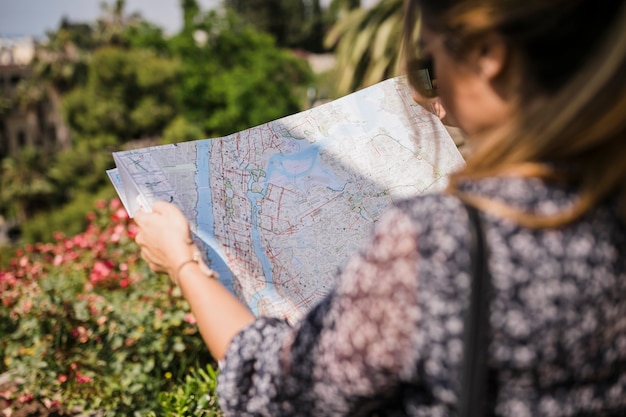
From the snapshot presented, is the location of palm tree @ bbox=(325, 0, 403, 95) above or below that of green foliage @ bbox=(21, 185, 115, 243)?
above

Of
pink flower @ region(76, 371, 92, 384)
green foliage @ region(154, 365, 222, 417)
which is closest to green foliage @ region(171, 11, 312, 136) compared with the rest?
pink flower @ region(76, 371, 92, 384)

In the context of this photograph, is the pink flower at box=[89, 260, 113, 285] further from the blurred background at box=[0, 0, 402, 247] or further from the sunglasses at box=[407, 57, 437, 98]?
the blurred background at box=[0, 0, 402, 247]

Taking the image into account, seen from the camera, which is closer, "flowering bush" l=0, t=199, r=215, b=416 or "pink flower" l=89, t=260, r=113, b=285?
"flowering bush" l=0, t=199, r=215, b=416

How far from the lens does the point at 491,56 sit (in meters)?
0.89

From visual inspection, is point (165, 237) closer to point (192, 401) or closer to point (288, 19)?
point (192, 401)

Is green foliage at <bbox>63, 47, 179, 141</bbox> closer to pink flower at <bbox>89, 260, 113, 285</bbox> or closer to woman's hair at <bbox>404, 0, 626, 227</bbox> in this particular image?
pink flower at <bbox>89, 260, 113, 285</bbox>

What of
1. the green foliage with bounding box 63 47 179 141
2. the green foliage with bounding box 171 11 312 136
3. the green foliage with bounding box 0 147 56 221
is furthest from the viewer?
the green foliage with bounding box 0 147 56 221

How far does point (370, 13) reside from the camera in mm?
12812

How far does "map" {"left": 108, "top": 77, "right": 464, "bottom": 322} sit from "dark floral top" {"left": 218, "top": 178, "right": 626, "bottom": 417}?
47 centimetres

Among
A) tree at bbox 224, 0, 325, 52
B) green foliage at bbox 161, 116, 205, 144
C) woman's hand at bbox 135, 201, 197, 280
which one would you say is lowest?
woman's hand at bbox 135, 201, 197, 280

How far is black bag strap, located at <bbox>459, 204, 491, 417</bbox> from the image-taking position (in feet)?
2.71

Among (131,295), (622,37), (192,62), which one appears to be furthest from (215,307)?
(192,62)

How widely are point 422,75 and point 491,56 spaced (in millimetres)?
212

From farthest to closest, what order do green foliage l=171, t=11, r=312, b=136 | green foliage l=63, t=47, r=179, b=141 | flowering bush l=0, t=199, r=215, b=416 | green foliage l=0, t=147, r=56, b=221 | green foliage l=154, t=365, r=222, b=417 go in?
green foliage l=0, t=147, r=56, b=221 → green foliage l=63, t=47, r=179, b=141 → green foliage l=171, t=11, r=312, b=136 → flowering bush l=0, t=199, r=215, b=416 → green foliage l=154, t=365, r=222, b=417
